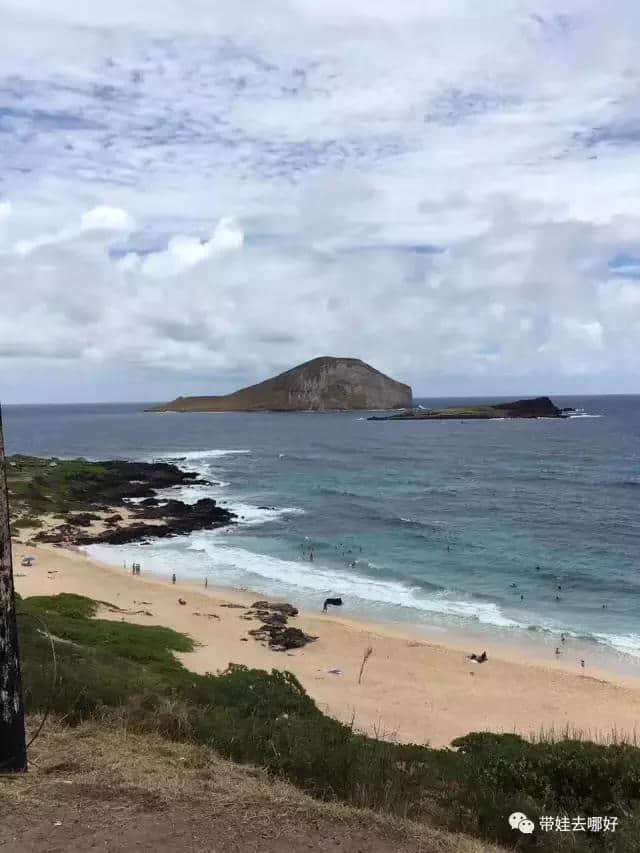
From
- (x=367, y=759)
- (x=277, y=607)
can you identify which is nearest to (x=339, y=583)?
(x=277, y=607)

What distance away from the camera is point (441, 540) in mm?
38500

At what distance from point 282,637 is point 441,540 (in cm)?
1714

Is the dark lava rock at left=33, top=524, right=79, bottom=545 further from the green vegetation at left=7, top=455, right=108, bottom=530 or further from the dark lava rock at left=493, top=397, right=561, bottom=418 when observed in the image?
the dark lava rock at left=493, top=397, right=561, bottom=418

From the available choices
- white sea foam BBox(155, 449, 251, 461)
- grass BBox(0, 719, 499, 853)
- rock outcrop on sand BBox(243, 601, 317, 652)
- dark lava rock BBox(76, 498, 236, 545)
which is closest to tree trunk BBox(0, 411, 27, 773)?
grass BBox(0, 719, 499, 853)

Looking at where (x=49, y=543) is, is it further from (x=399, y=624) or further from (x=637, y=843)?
(x=637, y=843)

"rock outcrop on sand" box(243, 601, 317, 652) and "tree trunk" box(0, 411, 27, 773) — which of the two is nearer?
"tree trunk" box(0, 411, 27, 773)

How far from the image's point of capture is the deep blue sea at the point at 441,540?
90.5 ft


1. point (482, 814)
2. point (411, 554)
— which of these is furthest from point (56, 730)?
point (411, 554)

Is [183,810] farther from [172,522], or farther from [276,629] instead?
[172,522]

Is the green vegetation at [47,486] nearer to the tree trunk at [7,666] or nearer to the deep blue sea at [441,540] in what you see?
the deep blue sea at [441,540]

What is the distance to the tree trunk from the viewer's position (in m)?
5.70

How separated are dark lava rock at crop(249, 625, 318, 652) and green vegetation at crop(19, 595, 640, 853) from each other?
1177cm

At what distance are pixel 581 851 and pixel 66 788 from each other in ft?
15.6

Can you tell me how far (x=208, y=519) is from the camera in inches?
1781
